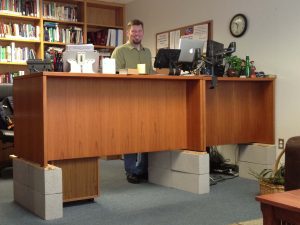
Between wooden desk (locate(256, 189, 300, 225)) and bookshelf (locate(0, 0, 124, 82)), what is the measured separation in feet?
14.8

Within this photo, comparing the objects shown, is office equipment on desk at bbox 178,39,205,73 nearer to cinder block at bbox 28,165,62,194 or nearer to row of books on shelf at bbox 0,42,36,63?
cinder block at bbox 28,165,62,194

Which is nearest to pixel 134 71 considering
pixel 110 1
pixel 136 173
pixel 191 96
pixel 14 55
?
pixel 191 96

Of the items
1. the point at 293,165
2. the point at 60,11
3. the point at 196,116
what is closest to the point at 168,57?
the point at 196,116

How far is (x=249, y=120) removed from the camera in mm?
4293

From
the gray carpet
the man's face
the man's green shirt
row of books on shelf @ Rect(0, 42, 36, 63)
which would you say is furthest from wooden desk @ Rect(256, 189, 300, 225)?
row of books on shelf @ Rect(0, 42, 36, 63)

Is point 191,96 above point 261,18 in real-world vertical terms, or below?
below

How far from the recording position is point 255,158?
4375mm

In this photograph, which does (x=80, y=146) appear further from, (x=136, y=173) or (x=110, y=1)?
(x=110, y=1)

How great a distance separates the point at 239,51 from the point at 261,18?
0.46m

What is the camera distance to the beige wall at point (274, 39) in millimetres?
4168

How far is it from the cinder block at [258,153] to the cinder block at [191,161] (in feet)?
2.98

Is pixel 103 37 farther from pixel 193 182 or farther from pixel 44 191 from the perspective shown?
pixel 44 191

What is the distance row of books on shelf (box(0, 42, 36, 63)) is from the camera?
582cm

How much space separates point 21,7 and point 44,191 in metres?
3.78
